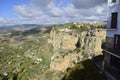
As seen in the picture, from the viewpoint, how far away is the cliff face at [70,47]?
53.0 metres

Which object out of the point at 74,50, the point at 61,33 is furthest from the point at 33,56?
the point at 74,50

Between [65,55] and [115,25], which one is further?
[65,55]

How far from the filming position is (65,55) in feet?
196

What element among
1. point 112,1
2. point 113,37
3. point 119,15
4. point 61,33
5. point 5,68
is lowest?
point 5,68

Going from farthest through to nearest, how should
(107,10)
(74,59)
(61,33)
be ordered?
(61,33) → (74,59) → (107,10)

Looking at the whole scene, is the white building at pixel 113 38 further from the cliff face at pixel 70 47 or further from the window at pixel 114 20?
the cliff face at pixel 70 47

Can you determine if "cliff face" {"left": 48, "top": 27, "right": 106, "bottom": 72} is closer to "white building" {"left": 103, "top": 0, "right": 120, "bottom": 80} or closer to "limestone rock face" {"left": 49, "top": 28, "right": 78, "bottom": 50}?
"limestone rock face" {"left": 49, "top": 28, "right": 78, "bottom": 50}

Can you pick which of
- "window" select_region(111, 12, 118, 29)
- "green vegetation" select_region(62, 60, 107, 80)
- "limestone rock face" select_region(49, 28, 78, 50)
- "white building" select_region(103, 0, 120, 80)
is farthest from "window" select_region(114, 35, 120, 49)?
"limestone rock face" select_region(49, 28, 78, 50)

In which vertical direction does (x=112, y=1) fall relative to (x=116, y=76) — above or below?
above

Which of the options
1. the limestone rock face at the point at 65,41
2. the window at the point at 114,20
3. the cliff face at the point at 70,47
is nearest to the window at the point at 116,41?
the window at the point at 114,20

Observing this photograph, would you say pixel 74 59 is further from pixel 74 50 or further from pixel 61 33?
pixel 61 33

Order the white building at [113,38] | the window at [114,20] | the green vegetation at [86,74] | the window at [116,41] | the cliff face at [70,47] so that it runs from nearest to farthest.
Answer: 1. the white building at [113,38]
2. the window at [116,41]
3. the green vegetation at [86,74]
4. the window at [114,20]
5. the cliff face at [70,47]

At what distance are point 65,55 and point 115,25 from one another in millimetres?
38277

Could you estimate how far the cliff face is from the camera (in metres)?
53.0
